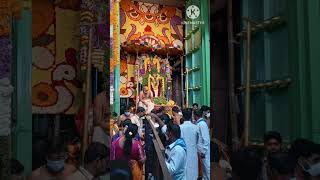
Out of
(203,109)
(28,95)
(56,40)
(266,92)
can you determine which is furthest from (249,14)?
(203,109)

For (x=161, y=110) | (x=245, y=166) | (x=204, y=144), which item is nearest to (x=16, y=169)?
(x=245, y=166)

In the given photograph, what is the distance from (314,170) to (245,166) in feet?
1.02

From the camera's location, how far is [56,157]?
1.59m

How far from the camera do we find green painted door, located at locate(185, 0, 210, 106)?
24.5ft

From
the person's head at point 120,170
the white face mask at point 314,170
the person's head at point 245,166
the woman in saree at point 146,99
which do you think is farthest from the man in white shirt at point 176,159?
the woman in saree at point 146,99

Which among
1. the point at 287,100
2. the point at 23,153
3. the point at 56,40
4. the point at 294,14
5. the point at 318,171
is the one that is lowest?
the point at 318,171

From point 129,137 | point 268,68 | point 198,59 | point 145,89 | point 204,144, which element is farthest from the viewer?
point 145,89

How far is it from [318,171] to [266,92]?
603mm

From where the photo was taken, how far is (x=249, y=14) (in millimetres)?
2441

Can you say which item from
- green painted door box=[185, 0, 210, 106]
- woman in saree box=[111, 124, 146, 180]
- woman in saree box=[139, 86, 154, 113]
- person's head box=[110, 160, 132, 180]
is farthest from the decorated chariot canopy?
person's head box=[110, 160, 132, 180]

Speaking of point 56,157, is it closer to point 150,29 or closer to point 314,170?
point 314,170

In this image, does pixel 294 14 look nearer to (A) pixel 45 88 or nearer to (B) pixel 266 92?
(B) pixel 266 92

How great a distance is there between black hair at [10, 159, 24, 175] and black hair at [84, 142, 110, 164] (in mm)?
263

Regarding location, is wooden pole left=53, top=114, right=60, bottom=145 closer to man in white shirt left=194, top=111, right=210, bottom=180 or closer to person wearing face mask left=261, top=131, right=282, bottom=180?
person wearing face mask left=261, top=131, right=282, bottom=180
